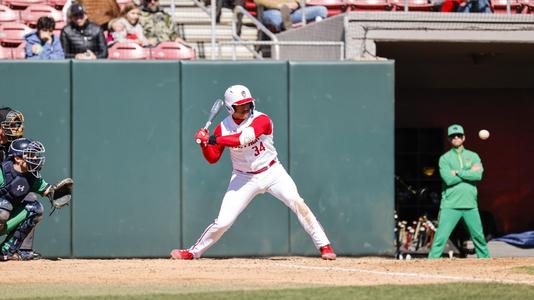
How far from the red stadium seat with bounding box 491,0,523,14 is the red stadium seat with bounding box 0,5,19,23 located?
6.88 m

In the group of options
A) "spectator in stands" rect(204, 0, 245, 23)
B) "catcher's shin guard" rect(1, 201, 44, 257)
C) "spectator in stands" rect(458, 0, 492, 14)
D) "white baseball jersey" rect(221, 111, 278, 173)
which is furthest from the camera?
"spectator in stands" rect(204, 0, 245, 23)

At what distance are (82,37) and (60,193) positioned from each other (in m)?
3.15

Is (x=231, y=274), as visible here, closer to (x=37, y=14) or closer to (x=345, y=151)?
(x=345, y=151)

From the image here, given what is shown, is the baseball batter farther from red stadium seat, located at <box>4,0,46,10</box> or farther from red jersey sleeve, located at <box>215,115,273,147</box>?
red stadium seat, located at <box>4,0,46,10</box>

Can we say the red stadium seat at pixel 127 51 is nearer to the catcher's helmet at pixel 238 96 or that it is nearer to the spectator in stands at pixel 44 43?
the spectator in stands at pixel 44 43

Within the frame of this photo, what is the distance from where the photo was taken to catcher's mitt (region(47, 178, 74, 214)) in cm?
1208

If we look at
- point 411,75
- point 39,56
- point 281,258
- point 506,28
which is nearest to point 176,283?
point 281,258

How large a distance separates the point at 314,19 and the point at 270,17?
2.03ft

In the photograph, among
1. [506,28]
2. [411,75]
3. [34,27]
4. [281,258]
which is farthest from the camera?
[411,75]

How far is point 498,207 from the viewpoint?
19234 millimetres

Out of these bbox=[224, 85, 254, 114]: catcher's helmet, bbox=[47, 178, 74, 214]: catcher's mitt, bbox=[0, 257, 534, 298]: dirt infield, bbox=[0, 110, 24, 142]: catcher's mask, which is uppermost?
bbox=[224, 85, 254, 114]: catcher's helmet

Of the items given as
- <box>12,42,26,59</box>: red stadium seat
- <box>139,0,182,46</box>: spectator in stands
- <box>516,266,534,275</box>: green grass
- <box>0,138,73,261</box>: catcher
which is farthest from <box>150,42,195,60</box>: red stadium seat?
<box>516,266,534,275</box>: green grass

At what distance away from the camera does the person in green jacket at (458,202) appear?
536 inches

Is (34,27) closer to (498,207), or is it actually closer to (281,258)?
(281,258)
